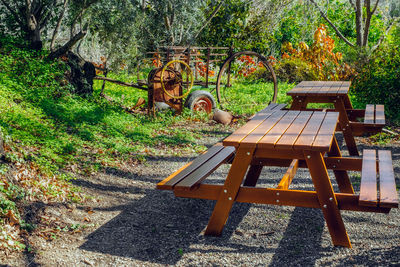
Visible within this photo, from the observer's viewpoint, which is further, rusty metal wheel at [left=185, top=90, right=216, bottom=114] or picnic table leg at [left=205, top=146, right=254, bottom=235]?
rusty metal wheel at [left=185, top=90, right=216, bottom=114]

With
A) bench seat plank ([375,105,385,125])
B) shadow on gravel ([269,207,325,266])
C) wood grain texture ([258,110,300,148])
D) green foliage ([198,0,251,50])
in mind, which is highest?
green foliage ([198,0,251,50])

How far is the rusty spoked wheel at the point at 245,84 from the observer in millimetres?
9414

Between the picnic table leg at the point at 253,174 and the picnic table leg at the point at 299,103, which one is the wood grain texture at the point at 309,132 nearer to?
the picnic table leg at the point at 253,174

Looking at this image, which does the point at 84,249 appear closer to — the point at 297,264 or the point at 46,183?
the point at 46,183

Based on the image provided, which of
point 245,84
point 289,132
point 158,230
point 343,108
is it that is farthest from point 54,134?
point 245,84

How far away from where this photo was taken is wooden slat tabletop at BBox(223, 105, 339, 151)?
3.14 metres

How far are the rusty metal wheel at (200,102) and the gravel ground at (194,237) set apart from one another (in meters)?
4.15

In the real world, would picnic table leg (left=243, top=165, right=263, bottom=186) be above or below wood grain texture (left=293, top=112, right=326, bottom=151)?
A: below

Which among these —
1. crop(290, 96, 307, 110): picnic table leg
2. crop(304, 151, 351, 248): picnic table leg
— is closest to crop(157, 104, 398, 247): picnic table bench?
crop(304, 151, 351, 248): picnic table leg

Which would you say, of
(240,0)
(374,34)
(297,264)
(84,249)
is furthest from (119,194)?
(374,34)

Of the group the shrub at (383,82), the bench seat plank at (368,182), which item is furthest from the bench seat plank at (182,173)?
the shrub at (383,82)

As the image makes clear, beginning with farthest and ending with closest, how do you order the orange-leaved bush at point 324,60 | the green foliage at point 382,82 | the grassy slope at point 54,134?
the orange-leaved bush at point 324,60 → the green foliage at point 382,82 → the grassy slope at point 54,134

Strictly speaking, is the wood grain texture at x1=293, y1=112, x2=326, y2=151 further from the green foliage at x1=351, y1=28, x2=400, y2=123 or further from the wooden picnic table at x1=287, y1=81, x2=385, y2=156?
the green foliage at x1=351, y1=28, x2=400, y2=123

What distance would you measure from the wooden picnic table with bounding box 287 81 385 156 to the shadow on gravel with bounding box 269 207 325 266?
2.12 metres
